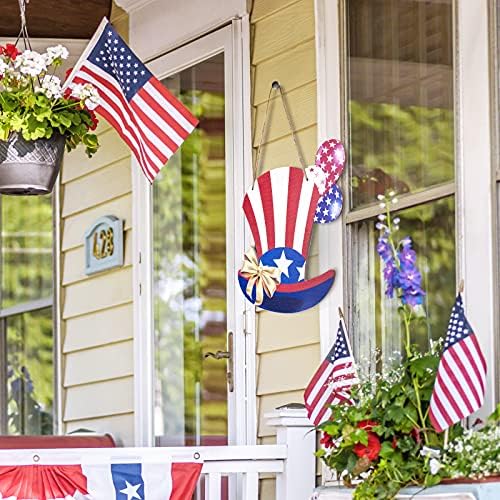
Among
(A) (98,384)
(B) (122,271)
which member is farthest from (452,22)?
(A) (98,384)

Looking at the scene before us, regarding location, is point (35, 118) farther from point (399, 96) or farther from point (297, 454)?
point (297, 454)

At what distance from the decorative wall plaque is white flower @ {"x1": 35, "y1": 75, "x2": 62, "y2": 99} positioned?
5.39 ft

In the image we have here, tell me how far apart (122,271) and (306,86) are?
170cm

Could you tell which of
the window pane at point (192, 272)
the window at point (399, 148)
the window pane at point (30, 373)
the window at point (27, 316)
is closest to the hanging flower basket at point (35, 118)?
the window at point (399, 148)

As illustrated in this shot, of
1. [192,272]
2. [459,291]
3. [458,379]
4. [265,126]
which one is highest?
[265,126]

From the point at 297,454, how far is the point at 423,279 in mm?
864

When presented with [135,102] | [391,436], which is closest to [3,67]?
[135,102]

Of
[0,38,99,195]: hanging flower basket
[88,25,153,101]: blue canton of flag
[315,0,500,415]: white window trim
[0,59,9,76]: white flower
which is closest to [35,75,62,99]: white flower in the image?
[0,38,99,195]: hanging flower basket

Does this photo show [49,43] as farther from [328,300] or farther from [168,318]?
[328,300]

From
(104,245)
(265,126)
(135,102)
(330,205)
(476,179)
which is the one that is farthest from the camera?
(104,245)

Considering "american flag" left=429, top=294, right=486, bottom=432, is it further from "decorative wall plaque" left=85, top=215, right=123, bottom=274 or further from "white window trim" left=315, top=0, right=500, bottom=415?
→ "decorative wall plaque" left=85, top=215, right=123, bottom=274

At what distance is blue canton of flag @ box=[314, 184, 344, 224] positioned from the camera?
4.26 m

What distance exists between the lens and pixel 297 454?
4.31 metres

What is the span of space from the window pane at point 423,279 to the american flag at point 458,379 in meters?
0.48
